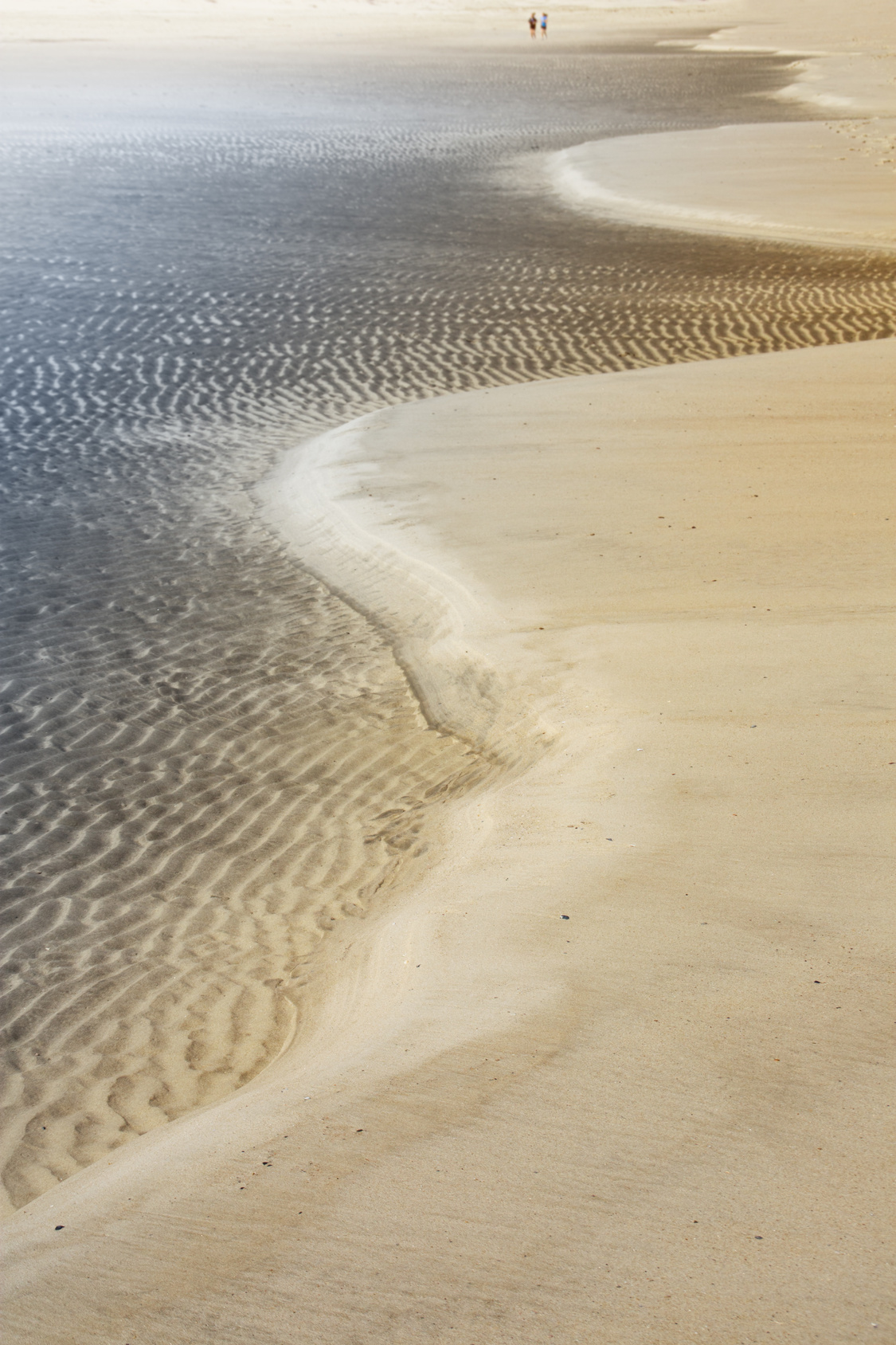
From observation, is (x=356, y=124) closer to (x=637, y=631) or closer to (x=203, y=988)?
(x=637, y=631)

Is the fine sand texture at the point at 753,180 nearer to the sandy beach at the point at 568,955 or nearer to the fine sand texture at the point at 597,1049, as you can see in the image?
the sandy beach at the point at 568,955

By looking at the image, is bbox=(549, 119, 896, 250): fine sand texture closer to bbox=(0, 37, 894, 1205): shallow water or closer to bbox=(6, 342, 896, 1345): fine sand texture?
bbox=(0, 37, 894, 1205): shallow water

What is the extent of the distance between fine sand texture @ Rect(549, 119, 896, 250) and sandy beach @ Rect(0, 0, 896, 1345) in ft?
32.7

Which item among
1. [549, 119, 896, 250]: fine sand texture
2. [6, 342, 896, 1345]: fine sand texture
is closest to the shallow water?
[6, 342, 896, 1345]: fine sand texture

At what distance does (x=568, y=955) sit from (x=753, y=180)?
19112mm

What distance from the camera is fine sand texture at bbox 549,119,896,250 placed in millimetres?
17422

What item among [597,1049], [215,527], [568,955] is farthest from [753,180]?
[597,1049]

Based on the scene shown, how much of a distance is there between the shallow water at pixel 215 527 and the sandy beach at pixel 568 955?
10 cm

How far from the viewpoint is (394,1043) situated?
3.52 meters

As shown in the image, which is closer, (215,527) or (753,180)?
(215,527)

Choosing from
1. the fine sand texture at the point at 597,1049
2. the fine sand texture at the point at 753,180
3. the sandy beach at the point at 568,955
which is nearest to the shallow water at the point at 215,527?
the sandy beach at the point at 568,955

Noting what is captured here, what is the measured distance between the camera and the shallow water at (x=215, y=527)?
4.48m

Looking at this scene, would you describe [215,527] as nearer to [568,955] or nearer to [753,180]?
[568,955]

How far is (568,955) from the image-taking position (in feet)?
12.4
